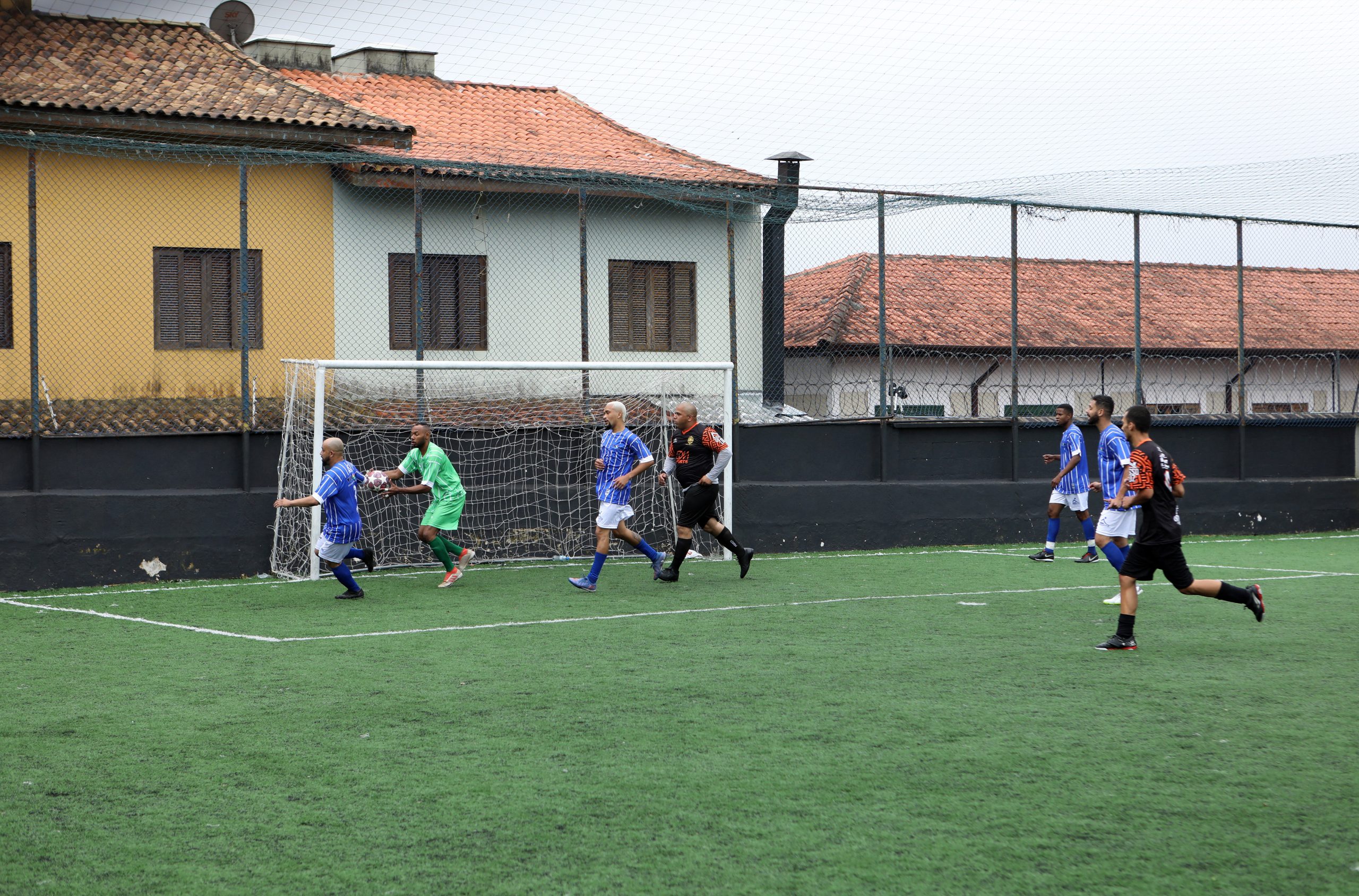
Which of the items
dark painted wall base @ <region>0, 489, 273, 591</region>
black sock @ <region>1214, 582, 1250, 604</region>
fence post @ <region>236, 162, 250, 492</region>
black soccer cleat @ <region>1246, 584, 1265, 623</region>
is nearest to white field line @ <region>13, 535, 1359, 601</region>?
dark painted wall base @ <region>0, 489, 273, 591</region>

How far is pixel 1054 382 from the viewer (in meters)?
22.2

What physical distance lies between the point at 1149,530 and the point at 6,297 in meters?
12.1

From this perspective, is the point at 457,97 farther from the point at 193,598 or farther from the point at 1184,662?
the point at 1184,662

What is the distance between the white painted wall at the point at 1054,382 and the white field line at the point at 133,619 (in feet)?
29.7

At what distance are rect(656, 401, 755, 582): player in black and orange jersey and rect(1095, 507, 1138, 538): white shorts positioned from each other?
3363 mm

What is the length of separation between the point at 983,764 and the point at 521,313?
13.5m

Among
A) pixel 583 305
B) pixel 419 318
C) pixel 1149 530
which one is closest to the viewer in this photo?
pixel 1149 530

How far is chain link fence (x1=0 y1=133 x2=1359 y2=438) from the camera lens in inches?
566

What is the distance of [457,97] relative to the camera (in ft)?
75.9

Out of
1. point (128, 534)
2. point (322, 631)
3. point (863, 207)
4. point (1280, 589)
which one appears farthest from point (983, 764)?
point (863, 207)

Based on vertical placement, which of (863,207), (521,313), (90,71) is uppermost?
(90,71)

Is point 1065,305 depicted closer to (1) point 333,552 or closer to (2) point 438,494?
(2) point 438,494

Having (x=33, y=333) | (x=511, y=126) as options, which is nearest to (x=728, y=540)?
(x=33, y=333)

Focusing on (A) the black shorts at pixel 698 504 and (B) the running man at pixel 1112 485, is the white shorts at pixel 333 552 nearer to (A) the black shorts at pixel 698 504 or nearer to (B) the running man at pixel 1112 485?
(A) the black shorts at pixel 698 504
